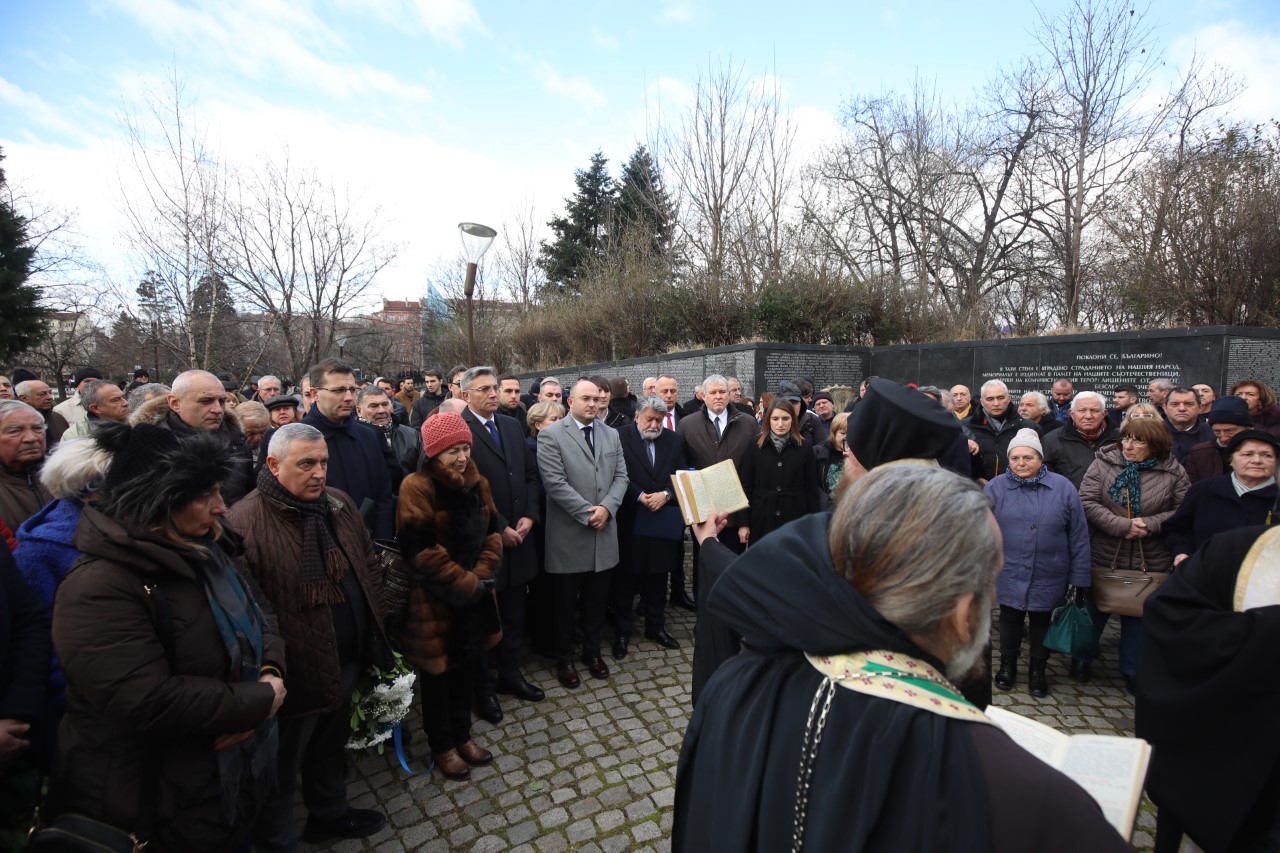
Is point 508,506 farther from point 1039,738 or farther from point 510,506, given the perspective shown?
point 1039,738

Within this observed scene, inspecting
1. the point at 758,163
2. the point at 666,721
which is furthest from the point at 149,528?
the point at 758,163

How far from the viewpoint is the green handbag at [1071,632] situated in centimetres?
437

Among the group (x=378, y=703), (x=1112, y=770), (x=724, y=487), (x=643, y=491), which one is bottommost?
(x=378, y=703)

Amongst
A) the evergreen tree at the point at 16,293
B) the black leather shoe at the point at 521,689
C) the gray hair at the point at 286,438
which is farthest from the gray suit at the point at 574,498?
the evergreen tree at the point at 16,293

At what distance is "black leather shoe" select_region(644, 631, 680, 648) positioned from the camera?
5.37 meters

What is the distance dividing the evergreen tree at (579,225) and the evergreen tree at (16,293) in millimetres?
18202

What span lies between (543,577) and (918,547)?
4513mm

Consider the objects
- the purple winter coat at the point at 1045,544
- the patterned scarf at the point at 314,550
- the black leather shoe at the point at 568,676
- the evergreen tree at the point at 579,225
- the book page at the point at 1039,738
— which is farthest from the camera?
the evergreen tree at the point at 579,225

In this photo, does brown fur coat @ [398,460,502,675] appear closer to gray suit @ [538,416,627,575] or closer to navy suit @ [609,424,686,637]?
gray suit @ [538,416,627,575]

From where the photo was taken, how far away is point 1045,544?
4379 millimetres

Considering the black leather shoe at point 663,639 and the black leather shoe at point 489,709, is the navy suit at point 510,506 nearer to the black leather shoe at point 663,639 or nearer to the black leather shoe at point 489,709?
the black leather shoe at point 489,709

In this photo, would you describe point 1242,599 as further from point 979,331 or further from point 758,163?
point 758,163

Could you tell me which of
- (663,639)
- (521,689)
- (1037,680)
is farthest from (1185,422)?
(521,689)

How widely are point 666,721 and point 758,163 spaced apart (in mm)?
19326
